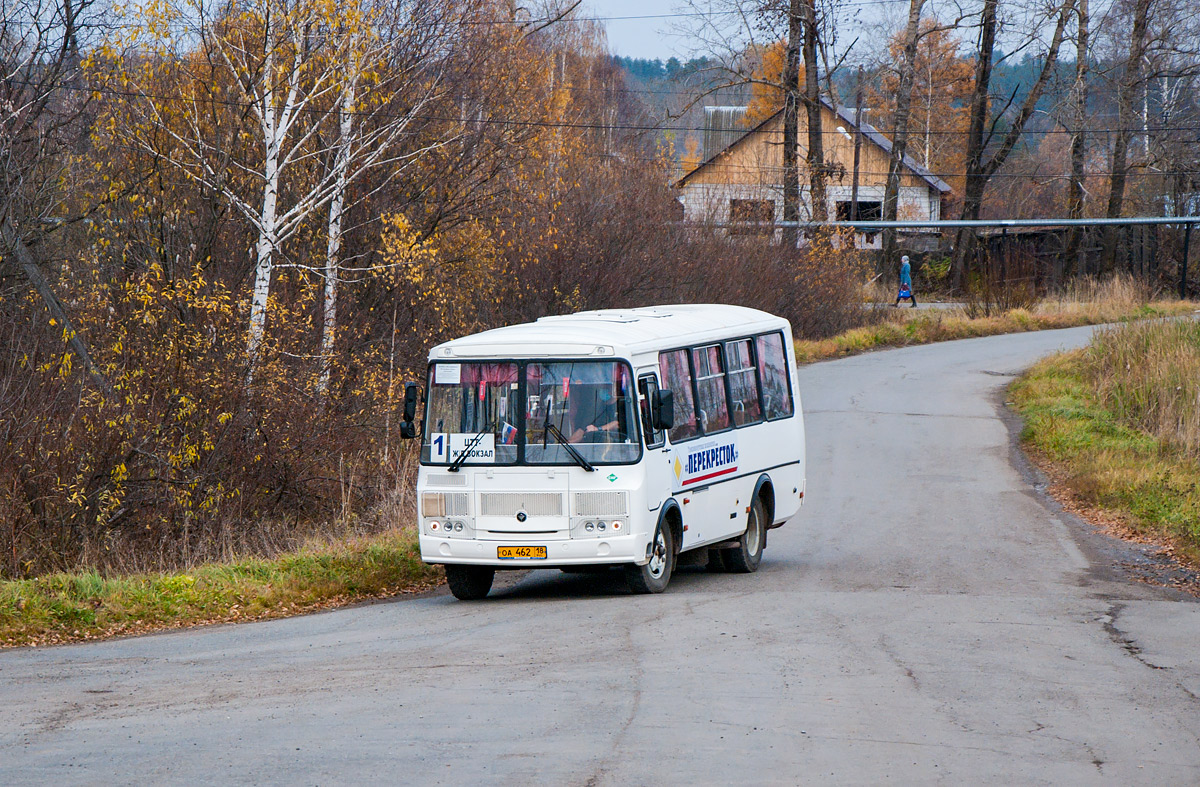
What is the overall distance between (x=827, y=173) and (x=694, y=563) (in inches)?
1389

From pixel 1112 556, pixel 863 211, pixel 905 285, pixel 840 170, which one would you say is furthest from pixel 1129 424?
pixel 863 211

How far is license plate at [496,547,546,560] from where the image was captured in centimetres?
1248

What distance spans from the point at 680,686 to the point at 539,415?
14.8ft

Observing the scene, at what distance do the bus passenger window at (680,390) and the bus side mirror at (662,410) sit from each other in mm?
537

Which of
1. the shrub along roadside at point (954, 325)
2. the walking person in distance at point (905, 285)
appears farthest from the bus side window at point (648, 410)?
the walking person in distance at point (905, 285)

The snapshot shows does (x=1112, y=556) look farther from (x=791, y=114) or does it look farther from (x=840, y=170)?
(x=840, y=170)

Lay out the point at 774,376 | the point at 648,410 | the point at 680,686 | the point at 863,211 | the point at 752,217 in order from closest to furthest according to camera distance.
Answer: the point at 680,686
the point at 648,410
the point at 774,376
the point at 752,217
the point at 863,211

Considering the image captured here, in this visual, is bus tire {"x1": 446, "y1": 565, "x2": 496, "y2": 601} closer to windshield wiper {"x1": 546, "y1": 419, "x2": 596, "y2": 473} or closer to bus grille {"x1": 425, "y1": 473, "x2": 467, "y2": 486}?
bus grille {"x1": 425, "y1": 473, "x2": 467, "y2": 486}

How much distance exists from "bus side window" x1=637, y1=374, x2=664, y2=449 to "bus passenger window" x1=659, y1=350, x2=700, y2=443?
273 mm

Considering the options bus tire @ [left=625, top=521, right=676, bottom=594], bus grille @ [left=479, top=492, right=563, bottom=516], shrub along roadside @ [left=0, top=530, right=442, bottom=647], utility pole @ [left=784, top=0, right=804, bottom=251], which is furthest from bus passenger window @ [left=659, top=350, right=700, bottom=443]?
utility pole @ [left=784, top=0, right=804, bottom=251]

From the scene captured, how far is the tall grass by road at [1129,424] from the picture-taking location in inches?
685

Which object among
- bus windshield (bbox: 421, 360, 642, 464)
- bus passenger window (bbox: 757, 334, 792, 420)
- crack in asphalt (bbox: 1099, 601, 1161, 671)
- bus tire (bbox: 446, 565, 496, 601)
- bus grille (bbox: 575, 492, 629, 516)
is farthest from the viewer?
bus passenger window (bbox: 757, 334, 792, 420)

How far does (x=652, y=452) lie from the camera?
1282 centimetres

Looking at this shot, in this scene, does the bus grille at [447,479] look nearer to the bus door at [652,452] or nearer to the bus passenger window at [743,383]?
the bus door at [652,452]
